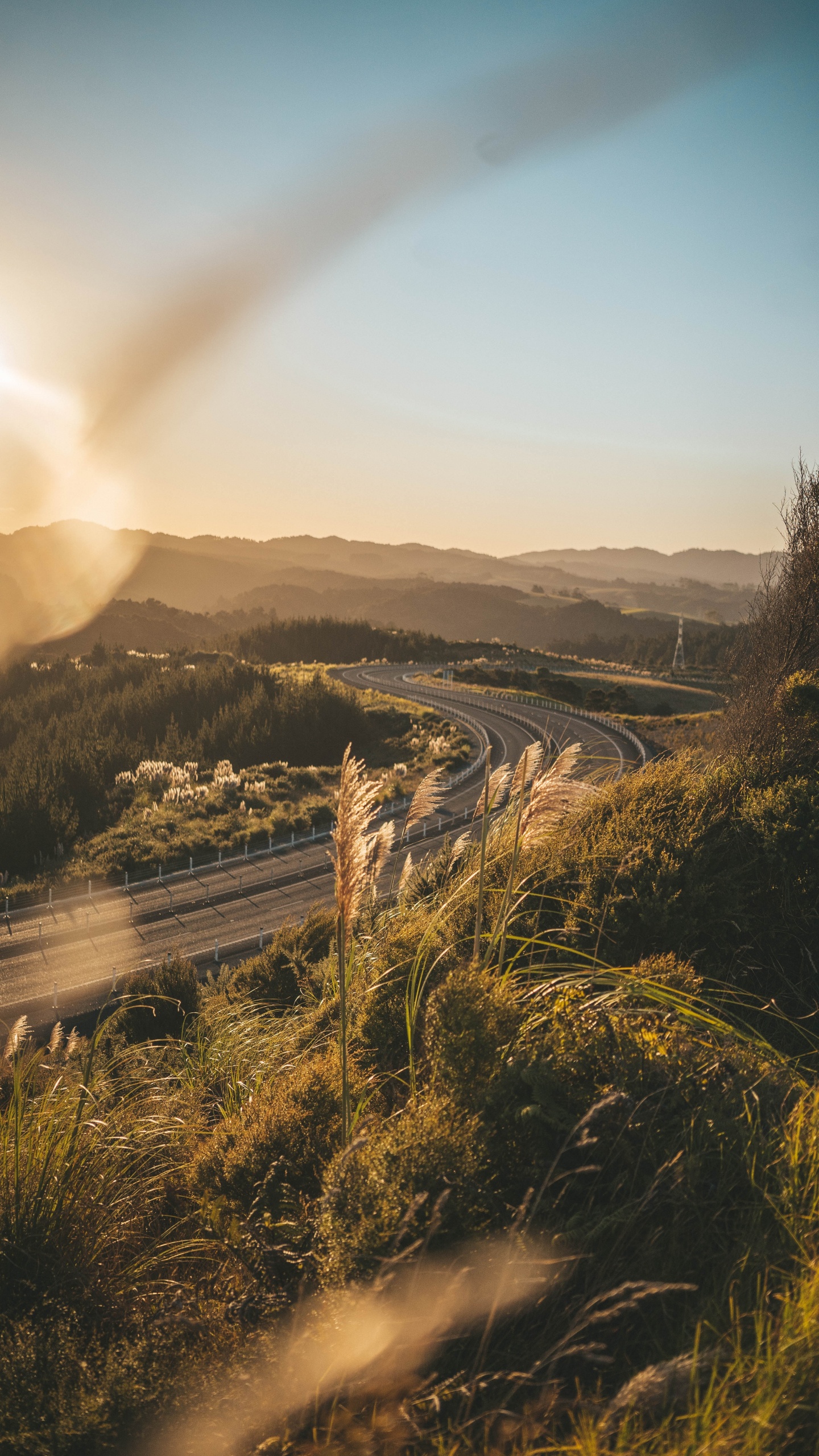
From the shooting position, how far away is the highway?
19.7 metres

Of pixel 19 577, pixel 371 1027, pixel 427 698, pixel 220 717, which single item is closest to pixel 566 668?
pixel 427 698

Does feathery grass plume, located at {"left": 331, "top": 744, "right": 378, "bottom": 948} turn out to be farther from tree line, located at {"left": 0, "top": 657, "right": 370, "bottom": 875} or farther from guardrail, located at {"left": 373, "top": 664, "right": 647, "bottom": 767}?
tree line, located at {"left": 0, "top": 657, "right": 370, "bottom": 875}

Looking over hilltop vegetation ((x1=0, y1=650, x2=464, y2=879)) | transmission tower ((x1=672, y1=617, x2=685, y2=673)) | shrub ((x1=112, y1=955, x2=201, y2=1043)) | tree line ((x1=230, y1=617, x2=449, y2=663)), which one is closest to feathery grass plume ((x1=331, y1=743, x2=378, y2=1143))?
shrub ((x1=112, y1=955, x2=201, y2=1043))

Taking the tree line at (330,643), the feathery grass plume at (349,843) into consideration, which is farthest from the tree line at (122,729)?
the tree line at (330,643)

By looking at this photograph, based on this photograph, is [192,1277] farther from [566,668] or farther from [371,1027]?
[566,668]

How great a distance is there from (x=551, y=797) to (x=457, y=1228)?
2162 mm

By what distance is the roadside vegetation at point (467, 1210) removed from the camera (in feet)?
5.91

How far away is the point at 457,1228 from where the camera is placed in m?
2.18

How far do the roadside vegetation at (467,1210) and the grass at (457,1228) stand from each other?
0.04 feet

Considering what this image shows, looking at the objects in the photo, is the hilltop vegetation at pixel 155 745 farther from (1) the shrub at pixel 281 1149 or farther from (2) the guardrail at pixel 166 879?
(1) the shrub at pixel 281 1149

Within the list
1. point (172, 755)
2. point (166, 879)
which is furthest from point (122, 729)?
point (166, 879)

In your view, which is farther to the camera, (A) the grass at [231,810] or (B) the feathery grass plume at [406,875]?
(A) the grass at [231,810]

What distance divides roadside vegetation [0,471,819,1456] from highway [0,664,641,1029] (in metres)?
11.0

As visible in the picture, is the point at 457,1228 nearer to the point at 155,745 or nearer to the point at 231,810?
the point at 231,810
